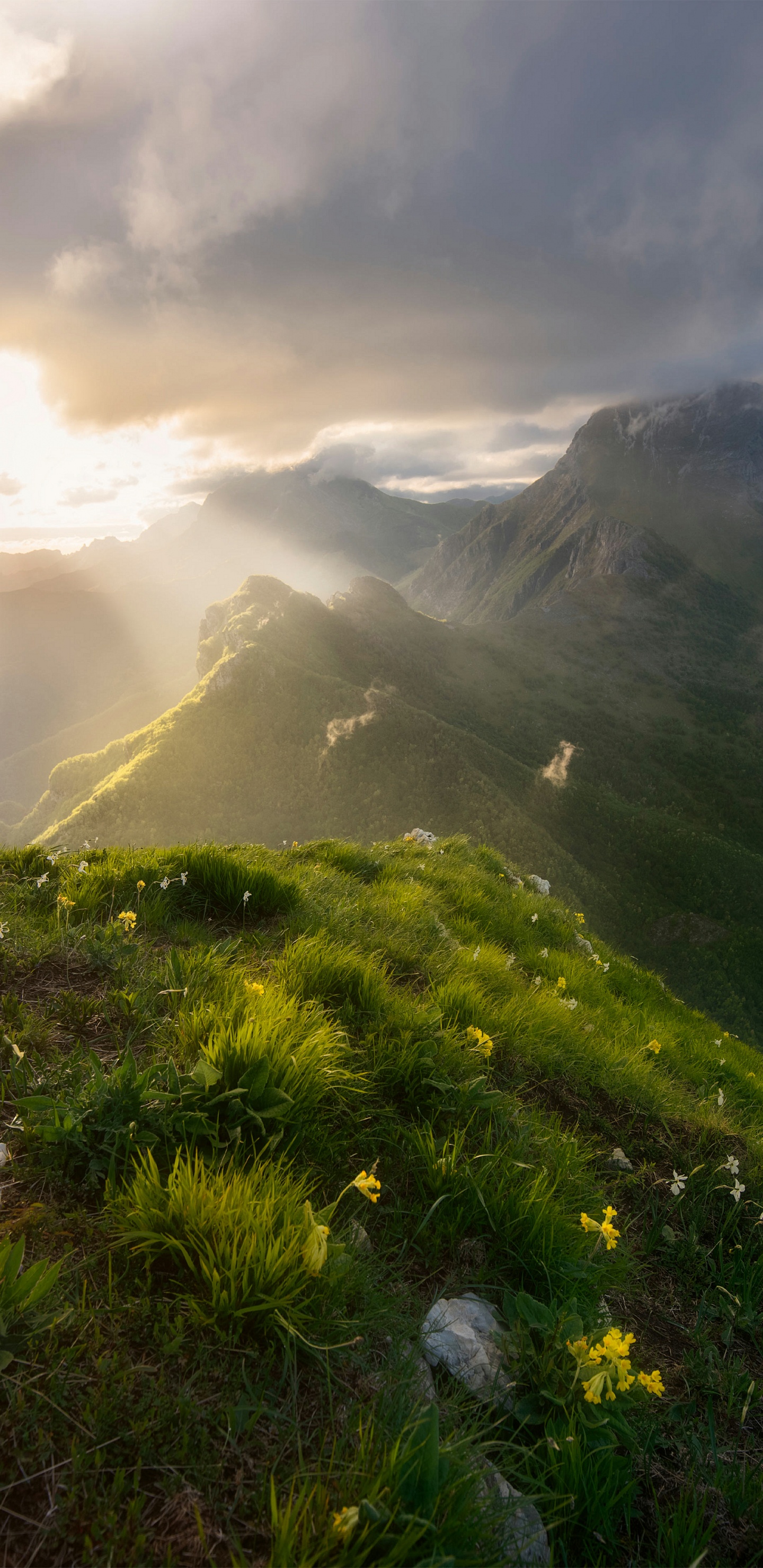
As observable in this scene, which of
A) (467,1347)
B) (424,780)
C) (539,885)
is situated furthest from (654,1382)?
(424,780)

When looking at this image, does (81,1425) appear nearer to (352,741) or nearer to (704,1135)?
(704,1135)

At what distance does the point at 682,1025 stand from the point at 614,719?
558 feet

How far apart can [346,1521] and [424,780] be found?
88.2 meters

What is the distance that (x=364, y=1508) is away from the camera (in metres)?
1.45

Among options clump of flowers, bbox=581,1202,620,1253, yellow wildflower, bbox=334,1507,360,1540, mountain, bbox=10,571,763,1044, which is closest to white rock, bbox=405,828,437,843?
clump of flowers, bbox=581,1202,620,1253

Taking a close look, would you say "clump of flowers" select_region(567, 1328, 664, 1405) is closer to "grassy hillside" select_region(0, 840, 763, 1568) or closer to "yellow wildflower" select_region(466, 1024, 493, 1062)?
"grassy hillside" select_region(0, 840, 763, 1568)

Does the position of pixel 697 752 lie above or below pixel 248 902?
below

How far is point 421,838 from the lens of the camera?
12.0 meters

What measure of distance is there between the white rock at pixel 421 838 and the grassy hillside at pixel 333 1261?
6206mm

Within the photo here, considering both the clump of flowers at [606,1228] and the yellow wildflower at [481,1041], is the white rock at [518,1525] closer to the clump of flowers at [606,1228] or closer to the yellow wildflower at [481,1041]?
the clump of flowers at [606,1228]

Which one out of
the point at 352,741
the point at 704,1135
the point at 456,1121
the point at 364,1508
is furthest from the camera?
the point at 352,741

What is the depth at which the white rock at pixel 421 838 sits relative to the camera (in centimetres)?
1088

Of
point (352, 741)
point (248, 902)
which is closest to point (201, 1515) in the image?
point (248, 902)

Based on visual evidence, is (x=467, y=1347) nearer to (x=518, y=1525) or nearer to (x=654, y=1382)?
(x=518, y=1525)
